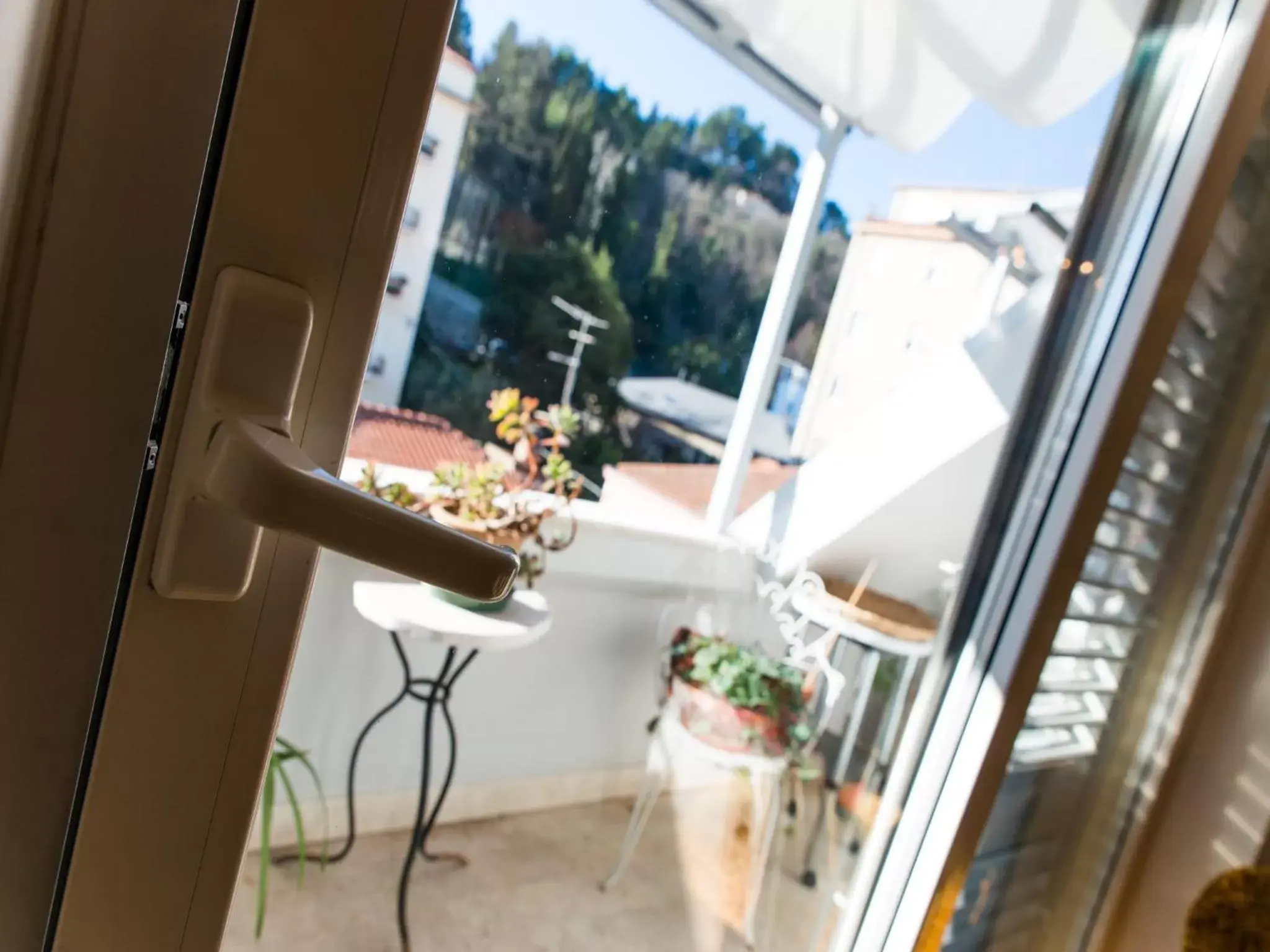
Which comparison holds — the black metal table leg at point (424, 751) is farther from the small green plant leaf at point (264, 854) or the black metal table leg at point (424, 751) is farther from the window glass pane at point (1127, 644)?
the window glass pane at point (1127, 644)

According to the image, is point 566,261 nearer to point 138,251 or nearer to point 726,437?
point 726,437

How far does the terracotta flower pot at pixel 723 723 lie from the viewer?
133cm

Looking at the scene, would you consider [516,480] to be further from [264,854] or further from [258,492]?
[258,492]

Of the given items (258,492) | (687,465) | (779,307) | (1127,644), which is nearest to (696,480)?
(687,465)

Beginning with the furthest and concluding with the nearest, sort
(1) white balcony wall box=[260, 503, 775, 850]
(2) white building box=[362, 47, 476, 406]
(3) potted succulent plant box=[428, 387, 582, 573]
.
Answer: (1) white balcony wall box=[260, 503, 775, 850] → (3) potted succulent plant box=[428, 387, 582, 573] → (2) white building box=[362, 47, 476, 406]

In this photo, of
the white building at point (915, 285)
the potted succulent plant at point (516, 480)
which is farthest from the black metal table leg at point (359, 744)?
the white building at point (915, 285)

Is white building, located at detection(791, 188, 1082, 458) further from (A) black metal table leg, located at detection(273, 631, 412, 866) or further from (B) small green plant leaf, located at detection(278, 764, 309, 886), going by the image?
(B) small green plant leaf, located at detection(278, 764, 309, 886)

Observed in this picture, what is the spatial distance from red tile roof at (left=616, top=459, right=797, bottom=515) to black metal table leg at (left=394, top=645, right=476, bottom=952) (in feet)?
1.24

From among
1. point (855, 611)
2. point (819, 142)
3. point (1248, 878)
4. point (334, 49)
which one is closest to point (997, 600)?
point (855, 611)

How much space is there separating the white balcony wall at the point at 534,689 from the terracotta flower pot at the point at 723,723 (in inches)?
2.2

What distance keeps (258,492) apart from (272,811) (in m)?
0.81

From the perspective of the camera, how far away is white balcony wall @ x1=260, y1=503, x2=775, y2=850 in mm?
1037

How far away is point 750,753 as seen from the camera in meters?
1.35

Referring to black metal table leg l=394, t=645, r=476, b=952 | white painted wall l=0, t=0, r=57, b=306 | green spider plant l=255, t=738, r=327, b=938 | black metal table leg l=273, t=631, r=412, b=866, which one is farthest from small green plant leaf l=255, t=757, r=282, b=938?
white painted wall l=0, t=0, r=57, b=306
